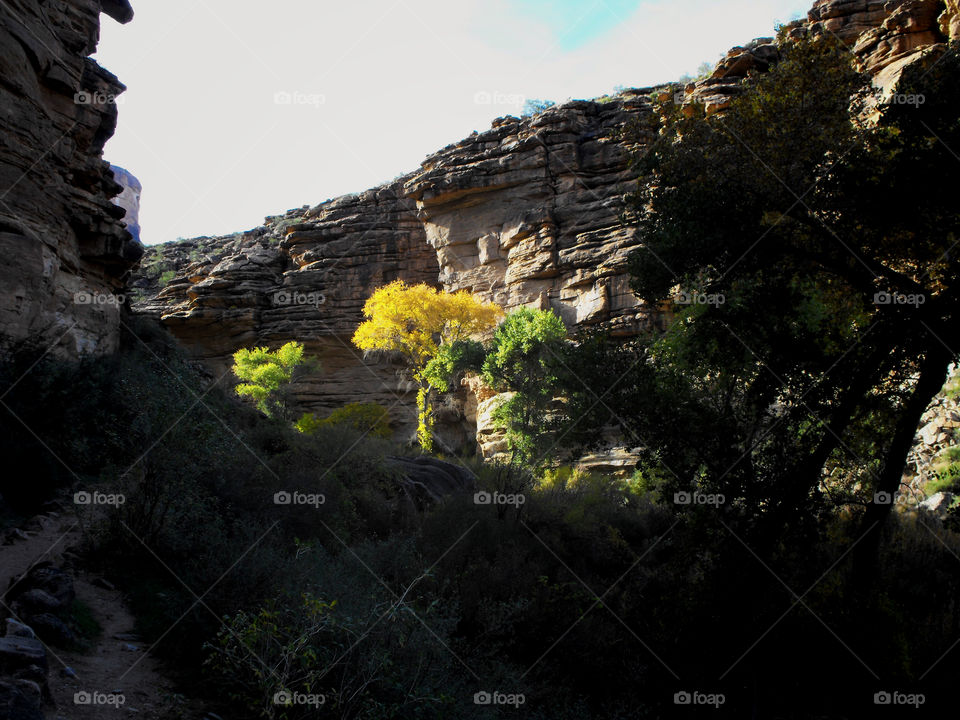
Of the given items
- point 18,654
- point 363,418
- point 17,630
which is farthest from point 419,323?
point 18,654

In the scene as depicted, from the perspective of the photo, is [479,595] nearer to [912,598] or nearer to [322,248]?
[912,598]

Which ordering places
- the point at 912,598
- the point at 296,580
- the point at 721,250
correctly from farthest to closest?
the point at 912,598, the point at 721,250, the point at 296,580

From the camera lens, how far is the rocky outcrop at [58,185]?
13.6 metres

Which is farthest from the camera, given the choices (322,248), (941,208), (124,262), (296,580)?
(322,248)

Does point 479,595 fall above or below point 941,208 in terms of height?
below

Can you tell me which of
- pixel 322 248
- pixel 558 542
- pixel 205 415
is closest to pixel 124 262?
pixel 205 415

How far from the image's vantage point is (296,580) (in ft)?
19.4

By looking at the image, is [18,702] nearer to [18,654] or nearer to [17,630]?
[18,654]

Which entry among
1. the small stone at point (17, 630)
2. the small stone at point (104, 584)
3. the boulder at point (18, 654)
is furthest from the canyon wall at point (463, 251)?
the boulder at point (18, 654)

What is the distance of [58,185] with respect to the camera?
51.8ft

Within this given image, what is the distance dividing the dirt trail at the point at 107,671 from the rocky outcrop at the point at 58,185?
832cm

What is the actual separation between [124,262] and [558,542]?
15.9 metres

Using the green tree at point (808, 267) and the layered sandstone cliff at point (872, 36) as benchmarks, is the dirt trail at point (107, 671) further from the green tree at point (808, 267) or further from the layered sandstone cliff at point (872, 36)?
the layered sandstone cliff at point (872, 36)

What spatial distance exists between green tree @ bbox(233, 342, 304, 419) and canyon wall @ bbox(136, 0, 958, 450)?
9.24ft
